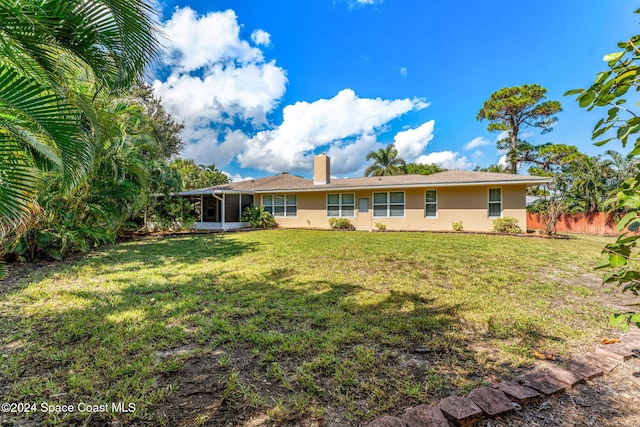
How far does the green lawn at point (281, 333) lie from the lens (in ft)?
7.33

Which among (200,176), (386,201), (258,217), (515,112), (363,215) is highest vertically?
(515,112)

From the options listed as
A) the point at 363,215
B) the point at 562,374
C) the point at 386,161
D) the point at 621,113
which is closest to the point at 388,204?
the point at 363,215

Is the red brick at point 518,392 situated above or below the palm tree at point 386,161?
below

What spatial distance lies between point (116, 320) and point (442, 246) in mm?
8854

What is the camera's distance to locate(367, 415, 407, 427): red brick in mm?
1838

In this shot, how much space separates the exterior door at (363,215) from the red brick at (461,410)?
13666 mm

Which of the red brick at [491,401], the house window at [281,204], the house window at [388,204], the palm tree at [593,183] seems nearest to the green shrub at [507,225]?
the house window at [388,204]

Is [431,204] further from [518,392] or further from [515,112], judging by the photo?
[515,112]

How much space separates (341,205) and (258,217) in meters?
5.09

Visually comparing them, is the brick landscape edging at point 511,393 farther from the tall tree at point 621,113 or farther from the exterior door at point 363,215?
the exterior door at point 363,215

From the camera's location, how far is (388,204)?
15.4 metres

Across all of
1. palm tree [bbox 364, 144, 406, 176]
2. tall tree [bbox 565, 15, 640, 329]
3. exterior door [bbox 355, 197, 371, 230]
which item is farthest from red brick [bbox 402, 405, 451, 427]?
palm tree [bbox 364, 144, 406, 176]

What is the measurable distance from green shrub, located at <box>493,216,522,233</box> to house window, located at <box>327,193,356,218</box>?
23.1 ft

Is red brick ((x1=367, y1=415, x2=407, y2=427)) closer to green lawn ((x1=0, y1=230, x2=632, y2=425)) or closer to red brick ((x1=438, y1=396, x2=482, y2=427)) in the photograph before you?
green lawn ((x1=0, y1=230, x2=632, y2=425))
